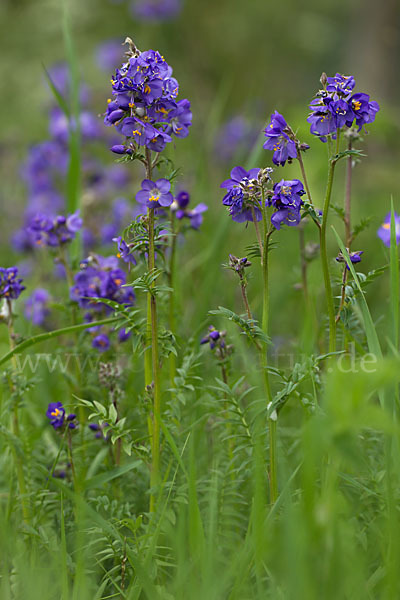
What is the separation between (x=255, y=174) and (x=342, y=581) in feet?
3.05

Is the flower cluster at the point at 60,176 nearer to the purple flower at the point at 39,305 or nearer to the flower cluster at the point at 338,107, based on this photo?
the purple flower at the point at 39,305

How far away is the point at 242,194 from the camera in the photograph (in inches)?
59.4

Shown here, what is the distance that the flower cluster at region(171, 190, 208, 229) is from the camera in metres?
2.05

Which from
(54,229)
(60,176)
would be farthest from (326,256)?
(60,176)

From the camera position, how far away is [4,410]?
71.3 inches

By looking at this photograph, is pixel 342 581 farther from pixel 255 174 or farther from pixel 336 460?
pixel 255 174

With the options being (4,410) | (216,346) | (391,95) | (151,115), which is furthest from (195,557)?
(391,95)

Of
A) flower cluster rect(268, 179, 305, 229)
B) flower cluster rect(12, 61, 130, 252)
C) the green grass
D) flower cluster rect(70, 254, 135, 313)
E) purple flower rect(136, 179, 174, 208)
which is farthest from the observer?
→ flower cluster rect(12, 61, 130, 252)

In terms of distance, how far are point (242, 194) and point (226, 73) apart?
19.8 ft

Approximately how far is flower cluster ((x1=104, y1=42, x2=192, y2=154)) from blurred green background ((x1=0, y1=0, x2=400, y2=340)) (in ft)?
5.43

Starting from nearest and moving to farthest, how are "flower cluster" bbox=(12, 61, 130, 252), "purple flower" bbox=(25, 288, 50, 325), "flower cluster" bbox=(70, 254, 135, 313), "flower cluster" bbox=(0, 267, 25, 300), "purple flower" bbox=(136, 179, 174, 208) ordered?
"purple flower" bbox=(136, 179, 174, 208), "flower cluster" bbox=(0, 267, 25, 300), "flower cluster" bbox=(70, 254, 135, 313), "purple flower" bbox=(25, 288, 50, 325), "flower cluster" bbox=(12, 61, 130, 252)

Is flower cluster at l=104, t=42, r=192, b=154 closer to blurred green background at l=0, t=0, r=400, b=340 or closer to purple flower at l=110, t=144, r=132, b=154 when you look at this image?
purple flower at l=110, t=144, r=132, b=154

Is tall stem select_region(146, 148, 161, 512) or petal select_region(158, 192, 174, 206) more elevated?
petal select_region(158, 192, 174, 206)

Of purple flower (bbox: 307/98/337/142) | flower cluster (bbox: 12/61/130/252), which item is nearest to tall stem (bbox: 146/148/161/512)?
purple flower (bbox: 307/98/337/142)
